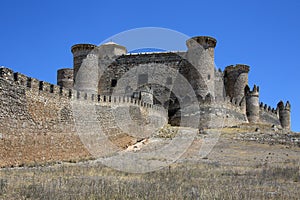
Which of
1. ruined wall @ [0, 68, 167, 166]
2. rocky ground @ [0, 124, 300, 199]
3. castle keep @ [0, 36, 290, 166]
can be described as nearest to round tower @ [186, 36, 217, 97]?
castle keep @ [0, 36, 290, 166]

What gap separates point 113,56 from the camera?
1368 inches

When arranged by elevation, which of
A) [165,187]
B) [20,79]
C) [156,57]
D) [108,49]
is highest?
[108,49]

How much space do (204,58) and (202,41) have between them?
4.60ft

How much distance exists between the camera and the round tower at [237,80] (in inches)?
1449

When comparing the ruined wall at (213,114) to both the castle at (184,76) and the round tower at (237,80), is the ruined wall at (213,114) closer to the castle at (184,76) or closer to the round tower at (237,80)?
the castle at (184,76)

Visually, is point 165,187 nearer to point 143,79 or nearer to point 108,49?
point 143,79

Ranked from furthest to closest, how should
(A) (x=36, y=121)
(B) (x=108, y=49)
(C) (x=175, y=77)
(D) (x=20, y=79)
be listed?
1. (B) (x=108, y=49)
2. (C) (x=175, y=77)
3. (A) (x=36, y=121)
4. (D) (x=20, y=79)

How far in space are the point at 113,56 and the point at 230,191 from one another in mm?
28424

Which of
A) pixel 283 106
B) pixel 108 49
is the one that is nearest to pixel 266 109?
pixel 283 106

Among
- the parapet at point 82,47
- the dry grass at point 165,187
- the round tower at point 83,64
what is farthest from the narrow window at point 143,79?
the dry grass at point 165,187

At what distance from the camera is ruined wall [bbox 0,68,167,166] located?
1217 centimetres

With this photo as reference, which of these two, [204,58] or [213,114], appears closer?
[213,114]

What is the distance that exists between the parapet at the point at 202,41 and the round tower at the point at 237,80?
A: 6279 mm

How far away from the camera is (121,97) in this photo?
21.2 metres
